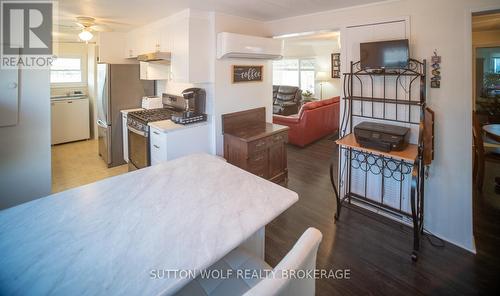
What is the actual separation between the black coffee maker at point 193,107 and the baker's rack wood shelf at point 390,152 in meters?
1.75

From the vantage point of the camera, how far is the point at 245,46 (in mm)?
3211

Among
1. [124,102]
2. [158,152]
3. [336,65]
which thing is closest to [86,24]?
[124,102]

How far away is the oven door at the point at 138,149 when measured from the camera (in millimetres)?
3559

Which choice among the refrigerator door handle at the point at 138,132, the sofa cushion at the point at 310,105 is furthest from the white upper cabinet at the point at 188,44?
the sofa cushion at the point at 310,105

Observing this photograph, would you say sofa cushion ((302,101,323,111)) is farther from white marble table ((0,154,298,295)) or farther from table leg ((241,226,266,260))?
table leg ((241,226,266,260))

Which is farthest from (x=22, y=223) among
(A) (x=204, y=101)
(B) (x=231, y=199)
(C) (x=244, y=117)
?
(C) (x=244, y=117)

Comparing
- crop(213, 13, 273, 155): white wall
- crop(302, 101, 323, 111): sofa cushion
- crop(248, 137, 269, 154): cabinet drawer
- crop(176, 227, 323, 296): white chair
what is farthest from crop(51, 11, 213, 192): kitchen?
crop(302, 101, 323, 111): sofa cushion

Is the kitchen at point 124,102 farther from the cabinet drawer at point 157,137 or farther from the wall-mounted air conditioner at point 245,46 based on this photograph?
the wall-mounted air conditioner at point 245,46

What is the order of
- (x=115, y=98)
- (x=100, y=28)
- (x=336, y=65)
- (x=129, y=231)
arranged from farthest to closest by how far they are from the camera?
(x=336, y=65) < (x=115, y=98) < (x=100, y=28) < (x=129, y=231)

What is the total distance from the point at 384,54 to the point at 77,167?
187 inches

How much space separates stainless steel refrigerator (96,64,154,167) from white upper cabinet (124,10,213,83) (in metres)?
1.11

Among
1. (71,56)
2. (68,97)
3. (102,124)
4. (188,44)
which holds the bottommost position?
(102,124)

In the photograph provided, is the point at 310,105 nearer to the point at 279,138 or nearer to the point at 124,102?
the point at 279,138

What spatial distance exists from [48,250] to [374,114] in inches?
111
